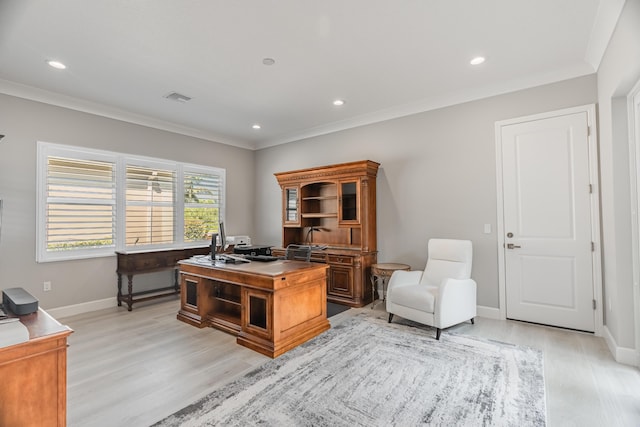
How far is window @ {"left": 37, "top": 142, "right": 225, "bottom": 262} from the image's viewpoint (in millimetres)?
4059

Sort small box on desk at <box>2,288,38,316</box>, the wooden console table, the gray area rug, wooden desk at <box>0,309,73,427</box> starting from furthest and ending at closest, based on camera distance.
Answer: the wooden console table, the gray area rug, small box on desk at <box>2,288,38,316</box>, wooden desk at <box>0,309,73,427</box>

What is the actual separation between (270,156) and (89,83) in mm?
3237

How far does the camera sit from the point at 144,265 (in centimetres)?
457

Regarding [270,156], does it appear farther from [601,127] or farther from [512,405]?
[512,405]

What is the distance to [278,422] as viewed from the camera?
1932 mm

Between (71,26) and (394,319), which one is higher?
(71,26)

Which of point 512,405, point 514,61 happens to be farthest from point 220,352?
point 514,61

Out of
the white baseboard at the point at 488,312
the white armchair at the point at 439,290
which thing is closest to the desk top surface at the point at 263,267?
the white armchair at the point at 439,290

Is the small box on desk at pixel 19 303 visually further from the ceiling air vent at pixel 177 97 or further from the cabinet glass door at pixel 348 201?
the cabinet glass door at pixel 348 201

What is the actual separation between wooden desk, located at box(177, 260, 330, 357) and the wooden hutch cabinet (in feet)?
3.82

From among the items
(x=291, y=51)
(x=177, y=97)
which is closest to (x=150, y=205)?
(x=177, y=97)

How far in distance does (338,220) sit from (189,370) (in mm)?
2929

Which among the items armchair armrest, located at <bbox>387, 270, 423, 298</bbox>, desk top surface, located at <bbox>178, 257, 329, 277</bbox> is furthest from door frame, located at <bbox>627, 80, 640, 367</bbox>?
desk top surface, located at <bbox>178, 257, 329, 277</bbox>

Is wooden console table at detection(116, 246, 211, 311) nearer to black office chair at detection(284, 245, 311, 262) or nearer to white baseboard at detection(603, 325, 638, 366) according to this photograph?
black office chair at detection(284, 245, 311, 262)
